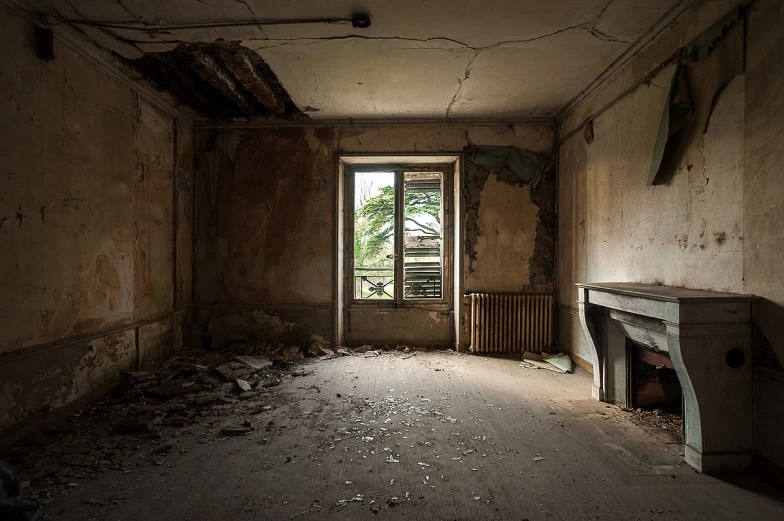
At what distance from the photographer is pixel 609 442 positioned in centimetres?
241

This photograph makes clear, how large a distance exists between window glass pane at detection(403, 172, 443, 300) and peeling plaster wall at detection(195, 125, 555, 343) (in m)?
0.45

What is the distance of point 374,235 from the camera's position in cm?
511

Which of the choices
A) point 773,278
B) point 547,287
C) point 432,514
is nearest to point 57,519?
point 432,514

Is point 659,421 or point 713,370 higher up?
point 713,370

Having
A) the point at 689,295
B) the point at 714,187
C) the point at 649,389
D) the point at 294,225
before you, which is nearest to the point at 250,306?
the point at 294,225

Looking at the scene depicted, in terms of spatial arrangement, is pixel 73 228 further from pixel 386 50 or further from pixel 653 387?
pixel 653 387

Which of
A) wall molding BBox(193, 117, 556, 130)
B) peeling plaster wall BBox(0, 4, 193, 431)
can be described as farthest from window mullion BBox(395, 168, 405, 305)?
peeling plaster wall BBox(0, 4, 193, 431)

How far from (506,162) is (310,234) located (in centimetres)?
256

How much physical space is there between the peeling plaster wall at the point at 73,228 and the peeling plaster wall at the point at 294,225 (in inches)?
26.2

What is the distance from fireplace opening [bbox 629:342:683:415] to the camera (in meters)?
2.87

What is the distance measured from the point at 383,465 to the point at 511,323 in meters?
2.93

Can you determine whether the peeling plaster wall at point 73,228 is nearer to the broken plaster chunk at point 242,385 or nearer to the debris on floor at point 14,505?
the debris on floor at point 14,505

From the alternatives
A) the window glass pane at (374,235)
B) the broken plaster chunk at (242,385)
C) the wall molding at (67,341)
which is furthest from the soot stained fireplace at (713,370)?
the wall molding at (67,341)

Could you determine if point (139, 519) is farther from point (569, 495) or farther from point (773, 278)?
point (773, 278)
